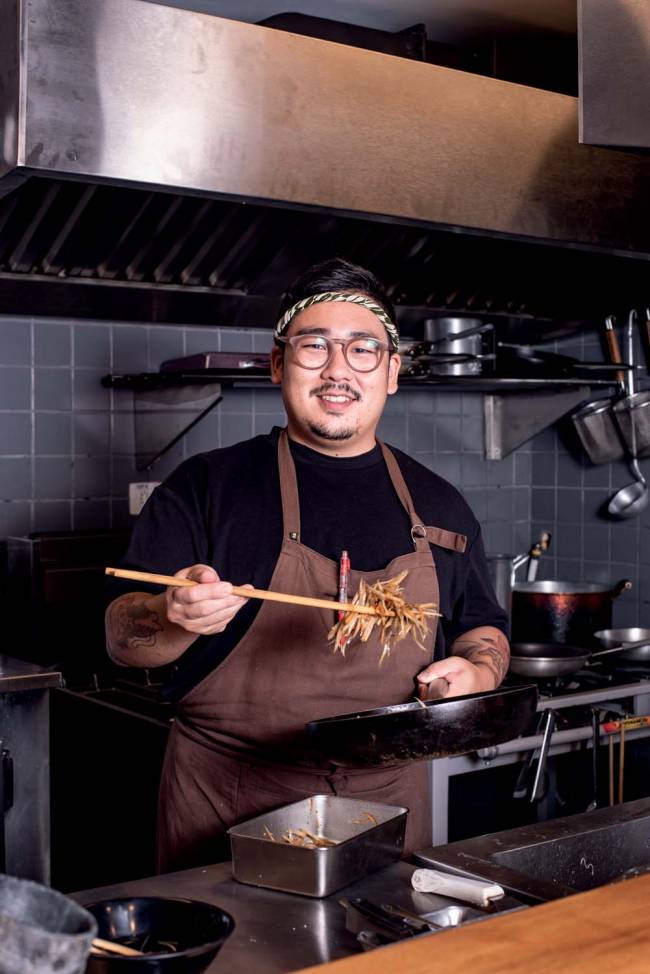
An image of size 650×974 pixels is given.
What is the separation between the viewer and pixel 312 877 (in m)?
1.52

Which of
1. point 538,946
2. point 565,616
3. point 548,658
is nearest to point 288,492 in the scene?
point 538,946

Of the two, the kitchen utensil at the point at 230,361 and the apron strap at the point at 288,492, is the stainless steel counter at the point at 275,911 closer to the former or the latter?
the apron strap at the point at 288,492

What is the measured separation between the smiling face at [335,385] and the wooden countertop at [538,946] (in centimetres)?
109

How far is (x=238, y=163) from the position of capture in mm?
2215

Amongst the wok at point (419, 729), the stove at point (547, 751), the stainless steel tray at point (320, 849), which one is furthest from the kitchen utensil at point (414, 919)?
the stove at point (547, 751)

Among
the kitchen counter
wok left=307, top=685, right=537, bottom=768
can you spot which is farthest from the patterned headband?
the kitchen counter

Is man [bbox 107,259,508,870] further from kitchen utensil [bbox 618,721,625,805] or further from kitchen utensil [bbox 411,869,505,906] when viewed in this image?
kitchen utensil [bbox 618,721,625,805]

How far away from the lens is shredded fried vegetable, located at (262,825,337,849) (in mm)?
1639

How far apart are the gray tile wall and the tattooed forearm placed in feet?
5.67

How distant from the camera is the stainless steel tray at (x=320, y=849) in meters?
1.52

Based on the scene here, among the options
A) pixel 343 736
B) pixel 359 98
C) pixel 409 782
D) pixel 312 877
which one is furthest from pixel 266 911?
pixel 359 98

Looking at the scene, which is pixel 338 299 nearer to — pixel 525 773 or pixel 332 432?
pixel 332 432

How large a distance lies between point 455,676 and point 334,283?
32.0 inches

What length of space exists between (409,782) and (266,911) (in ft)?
2.50
